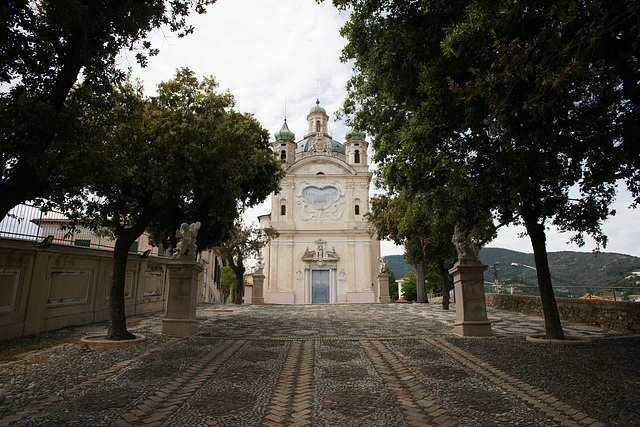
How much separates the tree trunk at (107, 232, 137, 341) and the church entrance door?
1135 inches

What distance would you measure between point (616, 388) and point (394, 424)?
128 inches

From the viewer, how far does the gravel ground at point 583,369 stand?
176 inches

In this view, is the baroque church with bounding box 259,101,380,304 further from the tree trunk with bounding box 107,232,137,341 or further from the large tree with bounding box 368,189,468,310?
the tree trunk with bounding box 107,232,137,341

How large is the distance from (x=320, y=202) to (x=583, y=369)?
34441mm

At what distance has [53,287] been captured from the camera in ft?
37.4

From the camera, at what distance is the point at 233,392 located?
5.18 m

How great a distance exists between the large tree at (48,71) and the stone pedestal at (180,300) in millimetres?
3966

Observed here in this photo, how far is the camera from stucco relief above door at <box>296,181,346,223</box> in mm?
39844

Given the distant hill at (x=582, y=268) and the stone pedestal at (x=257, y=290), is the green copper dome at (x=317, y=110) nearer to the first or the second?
the distant hill at (x=582, y=268)

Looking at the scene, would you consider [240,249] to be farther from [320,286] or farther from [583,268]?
[583,268]

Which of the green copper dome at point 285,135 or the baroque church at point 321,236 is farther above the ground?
the green copper dome at point 285,135

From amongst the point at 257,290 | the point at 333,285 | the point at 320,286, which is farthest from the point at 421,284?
the point at 257,290

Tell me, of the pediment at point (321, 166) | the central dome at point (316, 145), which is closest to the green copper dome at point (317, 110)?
the central dome at point (316, 145)

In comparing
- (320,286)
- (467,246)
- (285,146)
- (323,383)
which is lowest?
(323,383)
